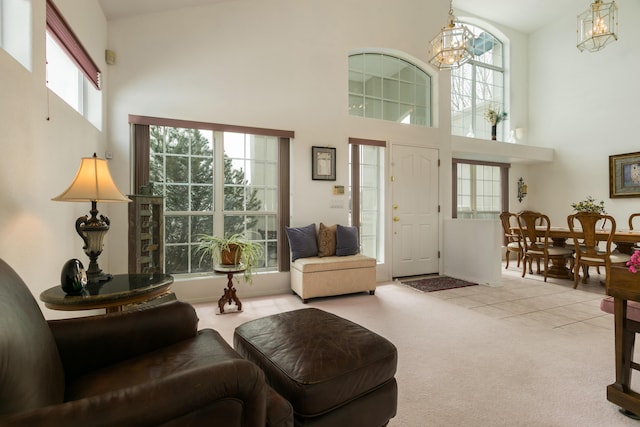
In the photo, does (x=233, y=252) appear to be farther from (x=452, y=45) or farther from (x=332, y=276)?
(x=452, y=45)

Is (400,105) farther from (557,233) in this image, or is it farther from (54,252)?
(54,252)

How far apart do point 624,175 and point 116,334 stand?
7650 mm

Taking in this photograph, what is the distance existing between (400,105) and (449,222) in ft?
6.83

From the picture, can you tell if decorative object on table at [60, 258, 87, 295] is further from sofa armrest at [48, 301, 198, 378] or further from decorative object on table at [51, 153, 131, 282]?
sofa armrest at [48, 301, 198, 378]

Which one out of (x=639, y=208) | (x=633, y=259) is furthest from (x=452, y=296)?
(x=639, y=208)

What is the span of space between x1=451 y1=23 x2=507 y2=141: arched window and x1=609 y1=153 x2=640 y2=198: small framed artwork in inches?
77.2

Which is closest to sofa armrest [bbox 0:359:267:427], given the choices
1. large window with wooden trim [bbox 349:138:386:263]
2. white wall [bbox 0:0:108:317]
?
white wall [bbox 0:0:108:317]

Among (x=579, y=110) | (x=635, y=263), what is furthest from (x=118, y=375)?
(x=579, y=110)

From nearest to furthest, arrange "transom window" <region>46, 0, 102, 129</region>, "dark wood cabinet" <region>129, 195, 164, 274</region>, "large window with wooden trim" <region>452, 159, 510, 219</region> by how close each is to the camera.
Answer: "transom window" <region>46, 0, 102, 129</region> → "dark wood cabinet" <region>129, 195, 164, 274</region> → "large window with wooden trim" <region>452, 159, 510, 219</region>

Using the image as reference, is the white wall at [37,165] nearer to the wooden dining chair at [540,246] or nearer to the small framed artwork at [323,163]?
the small framed artwork at [323,163]

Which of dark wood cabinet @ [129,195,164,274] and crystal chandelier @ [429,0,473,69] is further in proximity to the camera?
crystal chandelier @ [429,0,473,69]

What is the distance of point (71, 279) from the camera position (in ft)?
5.80

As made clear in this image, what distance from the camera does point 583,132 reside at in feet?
20.6

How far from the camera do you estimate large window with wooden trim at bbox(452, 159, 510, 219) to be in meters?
6.50
